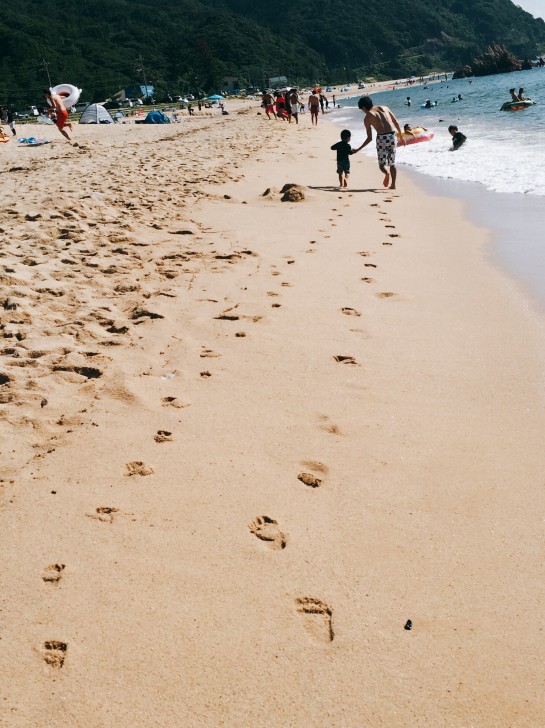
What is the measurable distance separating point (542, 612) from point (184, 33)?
158m

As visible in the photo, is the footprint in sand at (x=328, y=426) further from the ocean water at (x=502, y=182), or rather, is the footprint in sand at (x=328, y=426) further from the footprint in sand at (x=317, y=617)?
the ocean water at (x=502, y=182)

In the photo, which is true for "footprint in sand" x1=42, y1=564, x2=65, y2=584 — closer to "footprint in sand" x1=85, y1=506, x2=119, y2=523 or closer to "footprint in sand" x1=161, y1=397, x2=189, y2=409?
"footprint in sand" x1=85, y1=506, x2=119, y2=523

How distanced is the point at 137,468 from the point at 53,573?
2.17 ft

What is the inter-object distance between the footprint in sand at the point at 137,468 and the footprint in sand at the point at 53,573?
0.58 meters

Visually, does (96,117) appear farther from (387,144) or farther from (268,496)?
(268,496)

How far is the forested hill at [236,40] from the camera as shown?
9194cm

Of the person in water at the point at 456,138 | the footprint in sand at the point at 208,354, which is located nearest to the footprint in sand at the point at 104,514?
the footprint in sand at the point at 208,354

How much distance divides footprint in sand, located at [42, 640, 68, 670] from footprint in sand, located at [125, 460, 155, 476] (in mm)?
896

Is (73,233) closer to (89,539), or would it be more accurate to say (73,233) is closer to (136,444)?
(136,444)

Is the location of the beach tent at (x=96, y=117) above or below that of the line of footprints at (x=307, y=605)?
above

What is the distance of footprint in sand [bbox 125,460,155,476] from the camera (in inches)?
101

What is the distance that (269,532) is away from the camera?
2.22 m

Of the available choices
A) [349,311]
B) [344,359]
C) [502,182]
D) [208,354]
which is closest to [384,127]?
[502,182]

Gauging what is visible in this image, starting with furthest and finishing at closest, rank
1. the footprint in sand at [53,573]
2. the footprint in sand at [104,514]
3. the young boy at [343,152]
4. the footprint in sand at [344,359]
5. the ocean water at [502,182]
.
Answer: the young boy at [343,152] < the ocean water at [502,182] < the footprint in sand at [344,359] < the footprint in sand at [104,514] < the footprint in sand at [53,573]
